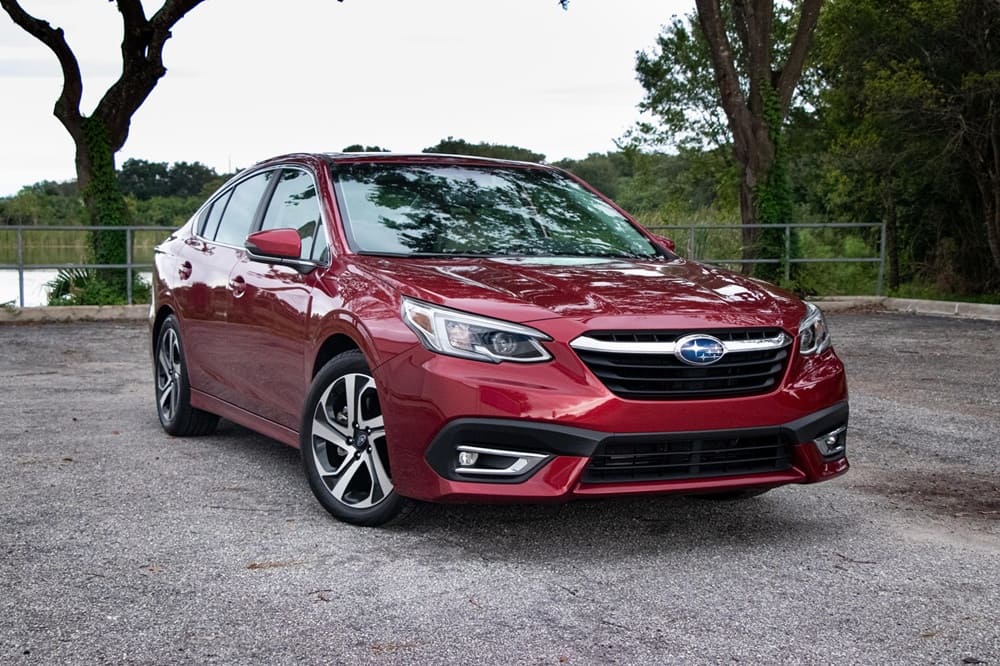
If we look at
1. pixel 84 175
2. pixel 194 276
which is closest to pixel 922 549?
pixel 194 276

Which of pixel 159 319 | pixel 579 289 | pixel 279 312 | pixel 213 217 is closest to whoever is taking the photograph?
pixel 579 289

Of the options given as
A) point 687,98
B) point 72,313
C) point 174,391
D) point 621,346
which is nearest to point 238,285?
point 174,391

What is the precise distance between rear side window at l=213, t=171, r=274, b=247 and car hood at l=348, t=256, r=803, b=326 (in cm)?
161

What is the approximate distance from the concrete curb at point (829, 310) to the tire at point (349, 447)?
13.7 metres

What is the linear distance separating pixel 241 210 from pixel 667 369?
3262mm

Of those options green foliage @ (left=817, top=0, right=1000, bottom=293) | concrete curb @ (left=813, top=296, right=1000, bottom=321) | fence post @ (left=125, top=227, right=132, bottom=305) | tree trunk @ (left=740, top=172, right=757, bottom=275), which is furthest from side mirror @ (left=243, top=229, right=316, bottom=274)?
green foliage @ (left=817, top=0, right=1000, bottom=293)

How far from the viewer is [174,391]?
7797 mm

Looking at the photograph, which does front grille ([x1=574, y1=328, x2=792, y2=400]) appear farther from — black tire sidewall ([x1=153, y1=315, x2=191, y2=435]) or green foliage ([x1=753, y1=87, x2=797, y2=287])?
green foliage ([x1=753, y1=87, x2=797, y2=287])

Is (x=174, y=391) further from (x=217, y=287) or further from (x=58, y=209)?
(x=58, y=209)

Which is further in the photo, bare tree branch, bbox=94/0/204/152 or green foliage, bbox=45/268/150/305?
bare tree branch, bbox=94/0/204/152

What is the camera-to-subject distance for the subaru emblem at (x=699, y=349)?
15.7ft

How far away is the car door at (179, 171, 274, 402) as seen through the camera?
22.2 ft

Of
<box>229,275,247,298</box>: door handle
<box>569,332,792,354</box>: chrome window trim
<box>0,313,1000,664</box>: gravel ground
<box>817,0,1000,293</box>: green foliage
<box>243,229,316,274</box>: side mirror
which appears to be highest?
<box>817,0,1000,293</box>: green foliage

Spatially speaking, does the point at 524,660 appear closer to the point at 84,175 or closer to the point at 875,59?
the point at 84,175
